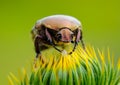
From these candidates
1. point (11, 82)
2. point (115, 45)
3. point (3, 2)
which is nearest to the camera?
point (11, 82)

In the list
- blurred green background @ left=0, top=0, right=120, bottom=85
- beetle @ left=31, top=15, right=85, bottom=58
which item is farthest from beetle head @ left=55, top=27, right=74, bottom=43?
blurred green background @ left=0, top=0, right=120, bottom=85

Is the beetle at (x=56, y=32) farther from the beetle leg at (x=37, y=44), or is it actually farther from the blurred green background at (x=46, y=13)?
the blurred green background at (x=46, y=13)

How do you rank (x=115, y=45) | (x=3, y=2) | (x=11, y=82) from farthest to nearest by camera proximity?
(x=3, y=2), (x=115, y=45), (x=11, y=82)

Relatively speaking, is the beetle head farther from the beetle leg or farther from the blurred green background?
the blurred green background

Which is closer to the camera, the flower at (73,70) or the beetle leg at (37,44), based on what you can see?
the flower at (73,70)

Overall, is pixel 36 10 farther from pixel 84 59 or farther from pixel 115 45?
pixel 84 59

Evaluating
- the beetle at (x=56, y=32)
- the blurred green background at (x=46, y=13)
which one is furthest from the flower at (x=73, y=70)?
the blurred green background at (x=46, y=13)

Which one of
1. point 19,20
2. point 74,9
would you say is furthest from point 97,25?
point 19,20
